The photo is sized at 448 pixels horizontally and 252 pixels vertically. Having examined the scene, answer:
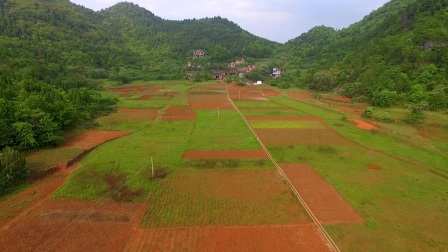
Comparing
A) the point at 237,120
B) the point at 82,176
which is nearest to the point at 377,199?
the point at 82,176

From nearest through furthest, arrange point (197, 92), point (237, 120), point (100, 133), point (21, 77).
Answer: point (100, 133), point (237, 120), point (21, 77), point (197, 92)

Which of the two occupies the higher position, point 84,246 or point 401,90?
point 401,90

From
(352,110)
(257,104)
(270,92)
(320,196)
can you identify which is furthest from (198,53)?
(320,196)

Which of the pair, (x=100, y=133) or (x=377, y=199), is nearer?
(x=377, y=199)

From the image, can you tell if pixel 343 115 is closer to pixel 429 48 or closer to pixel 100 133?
pixel 429 48

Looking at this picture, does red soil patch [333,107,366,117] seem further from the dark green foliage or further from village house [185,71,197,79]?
village house [185,71,197,79]

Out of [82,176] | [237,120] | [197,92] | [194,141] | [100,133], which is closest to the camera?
[82,176]

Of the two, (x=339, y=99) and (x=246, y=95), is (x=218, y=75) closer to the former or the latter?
(x=246, y=95)
